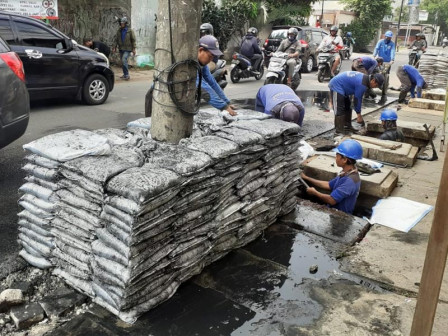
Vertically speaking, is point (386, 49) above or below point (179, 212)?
above

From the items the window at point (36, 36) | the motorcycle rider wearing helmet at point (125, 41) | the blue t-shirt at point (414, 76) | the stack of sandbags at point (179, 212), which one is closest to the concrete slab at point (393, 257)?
the stack of sandbags at point (179, 212)

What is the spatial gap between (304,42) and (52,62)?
11295 mm

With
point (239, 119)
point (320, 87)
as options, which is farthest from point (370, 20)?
point (239, 119)

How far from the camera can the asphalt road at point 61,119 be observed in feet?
12.9

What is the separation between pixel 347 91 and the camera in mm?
7449

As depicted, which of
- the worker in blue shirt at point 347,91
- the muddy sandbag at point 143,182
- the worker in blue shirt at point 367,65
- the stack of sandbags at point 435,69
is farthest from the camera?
the stack of sandbags at point 435,69

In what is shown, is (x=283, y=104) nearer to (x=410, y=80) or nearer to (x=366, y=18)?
(x=410, y=80)

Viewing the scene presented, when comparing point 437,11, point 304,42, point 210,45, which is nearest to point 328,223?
point 210,45

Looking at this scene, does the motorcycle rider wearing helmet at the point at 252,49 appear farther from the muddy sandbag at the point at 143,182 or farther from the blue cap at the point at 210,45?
the muddy sandbag at the point at 143,182

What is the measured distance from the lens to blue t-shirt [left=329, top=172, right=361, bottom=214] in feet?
14.7

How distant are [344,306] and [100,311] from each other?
5.23ft

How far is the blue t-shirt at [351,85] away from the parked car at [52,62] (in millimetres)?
4761

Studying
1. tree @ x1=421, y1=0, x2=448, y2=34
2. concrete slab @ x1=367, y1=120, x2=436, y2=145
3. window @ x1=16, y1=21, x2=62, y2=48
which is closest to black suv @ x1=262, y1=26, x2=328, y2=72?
concrete slab @ x1=367, y1=120, x2=436, y2=145

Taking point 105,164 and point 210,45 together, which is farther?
point 210,45
